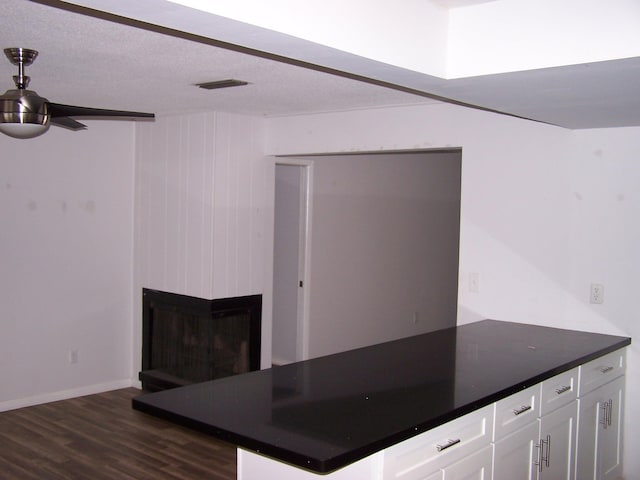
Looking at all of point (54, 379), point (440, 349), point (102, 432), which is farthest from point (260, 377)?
point (54, 379)

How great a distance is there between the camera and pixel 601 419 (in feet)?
12.0

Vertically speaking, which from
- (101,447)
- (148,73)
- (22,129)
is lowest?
(101,447)

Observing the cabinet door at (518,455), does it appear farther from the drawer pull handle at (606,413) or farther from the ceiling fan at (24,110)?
the ceiling fan at (24,110)

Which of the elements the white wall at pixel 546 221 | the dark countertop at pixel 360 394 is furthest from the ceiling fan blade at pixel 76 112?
the white wall at pixel 546 221

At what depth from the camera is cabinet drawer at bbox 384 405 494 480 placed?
2154 mm

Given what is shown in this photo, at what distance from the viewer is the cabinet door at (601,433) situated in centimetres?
351

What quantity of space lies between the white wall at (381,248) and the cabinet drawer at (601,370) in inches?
96.8

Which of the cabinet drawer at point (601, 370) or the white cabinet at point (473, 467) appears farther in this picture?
the cabinet drawer at point (601, 370)

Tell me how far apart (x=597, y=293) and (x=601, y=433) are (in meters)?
0.79

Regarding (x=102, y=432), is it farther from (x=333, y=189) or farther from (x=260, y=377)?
(x=333, y=189)

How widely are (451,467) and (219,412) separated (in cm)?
86

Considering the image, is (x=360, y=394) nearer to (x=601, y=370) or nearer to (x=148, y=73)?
(x=601, y=370)

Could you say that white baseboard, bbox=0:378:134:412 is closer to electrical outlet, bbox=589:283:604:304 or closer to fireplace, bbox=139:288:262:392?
fireplace, bbox=139:288:262:392

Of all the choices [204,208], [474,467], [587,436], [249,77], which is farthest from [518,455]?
[204,208]
